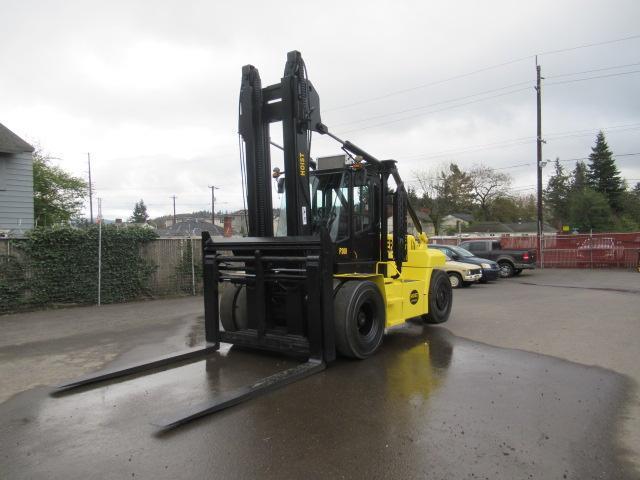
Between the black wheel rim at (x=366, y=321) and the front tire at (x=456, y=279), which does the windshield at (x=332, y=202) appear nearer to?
the black wheel rim at (x=366, y=321)

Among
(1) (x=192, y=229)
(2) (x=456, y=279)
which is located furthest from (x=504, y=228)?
(2) (x=456, y=279)

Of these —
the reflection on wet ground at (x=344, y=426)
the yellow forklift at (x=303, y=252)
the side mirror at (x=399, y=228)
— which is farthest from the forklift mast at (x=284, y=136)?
the reflection on wet ground at (x=344, y=426)

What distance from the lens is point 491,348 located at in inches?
274

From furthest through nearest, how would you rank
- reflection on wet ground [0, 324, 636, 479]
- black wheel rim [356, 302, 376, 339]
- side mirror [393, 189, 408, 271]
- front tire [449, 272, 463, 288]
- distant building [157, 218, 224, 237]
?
distant building [157, 218, 224, 237] < front tire [449, 272, 463, 288] < side mirror [393, 189, 408, 271] < black wheel rim [356, 302, 376, 339] < reflection on wet ground [0, 324, 636, 479]

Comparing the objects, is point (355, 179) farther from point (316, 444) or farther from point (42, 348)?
point (42, 348)

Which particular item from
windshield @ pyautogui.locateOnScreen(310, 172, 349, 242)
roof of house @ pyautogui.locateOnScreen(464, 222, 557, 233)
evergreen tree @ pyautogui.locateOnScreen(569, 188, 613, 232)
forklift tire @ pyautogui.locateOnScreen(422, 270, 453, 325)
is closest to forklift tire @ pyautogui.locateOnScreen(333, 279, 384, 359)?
windshield @ pyautogui.locateOnScreen(310, 172, 349, 242)

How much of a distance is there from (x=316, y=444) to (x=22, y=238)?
1043cm

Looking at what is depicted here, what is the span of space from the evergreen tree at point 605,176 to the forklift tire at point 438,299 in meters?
61.4

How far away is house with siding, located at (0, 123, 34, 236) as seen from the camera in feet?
47.4

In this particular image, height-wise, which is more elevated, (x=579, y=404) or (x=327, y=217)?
(x=327, y=217)

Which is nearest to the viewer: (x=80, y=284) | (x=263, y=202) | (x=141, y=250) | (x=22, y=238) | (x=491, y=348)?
(x=263, y=202)

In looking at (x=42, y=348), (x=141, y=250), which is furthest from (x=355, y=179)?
(x=141, y=250)

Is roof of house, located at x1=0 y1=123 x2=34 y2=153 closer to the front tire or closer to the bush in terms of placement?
the bush

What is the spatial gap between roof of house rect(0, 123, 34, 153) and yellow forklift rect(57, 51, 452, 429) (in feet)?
37.4
